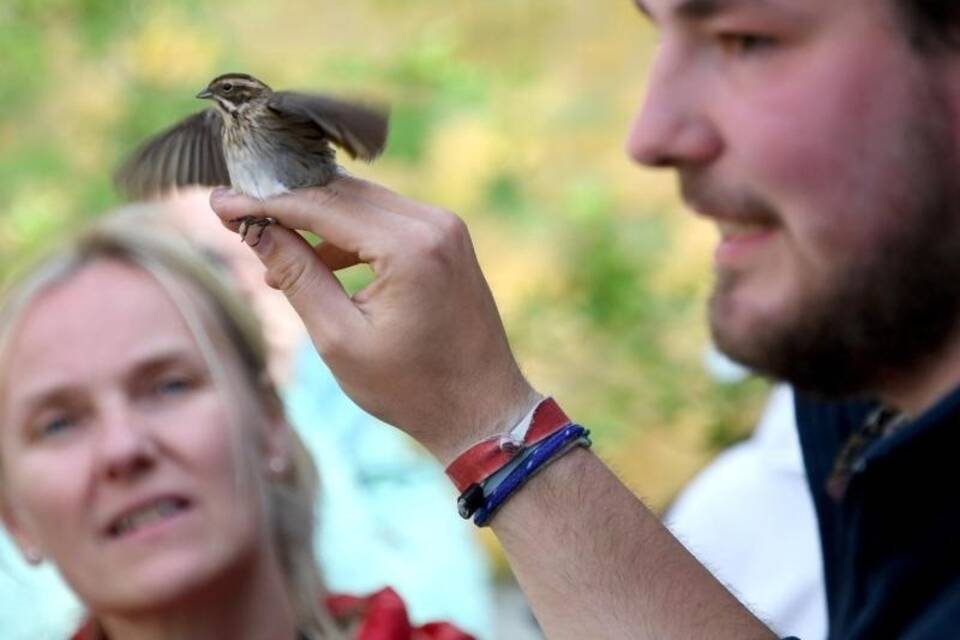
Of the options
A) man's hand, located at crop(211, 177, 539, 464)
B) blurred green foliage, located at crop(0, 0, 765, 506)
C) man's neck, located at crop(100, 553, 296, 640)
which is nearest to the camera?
man's hand, located at crop(211, 177, 539, 464)

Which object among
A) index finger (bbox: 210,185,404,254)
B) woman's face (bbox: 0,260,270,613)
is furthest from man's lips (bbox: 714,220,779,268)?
woman's face (bbox: 0,260,270,613)

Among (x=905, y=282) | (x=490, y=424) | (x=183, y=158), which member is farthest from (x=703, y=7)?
(x=183, y=158)

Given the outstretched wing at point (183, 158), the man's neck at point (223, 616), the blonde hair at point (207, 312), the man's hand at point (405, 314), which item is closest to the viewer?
the man's hand at point (405, 314)

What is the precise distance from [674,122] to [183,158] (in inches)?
20.6

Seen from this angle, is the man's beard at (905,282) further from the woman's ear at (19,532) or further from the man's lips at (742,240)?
the woman's ear at (19,532)

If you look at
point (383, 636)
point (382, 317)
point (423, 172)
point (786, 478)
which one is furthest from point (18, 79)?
point (382, 317)

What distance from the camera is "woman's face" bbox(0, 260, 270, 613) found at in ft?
6.56

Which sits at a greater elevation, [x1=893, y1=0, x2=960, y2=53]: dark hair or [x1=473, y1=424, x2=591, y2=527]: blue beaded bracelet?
[x1=893, y1=0, x2=960, y2=53]: dark hair

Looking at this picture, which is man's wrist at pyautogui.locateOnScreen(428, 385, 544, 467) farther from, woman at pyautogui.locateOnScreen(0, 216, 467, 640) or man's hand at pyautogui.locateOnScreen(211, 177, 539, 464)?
woman at pyautogui.locateOnScreen(0, 216, 467, 640)

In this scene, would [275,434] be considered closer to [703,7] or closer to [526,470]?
[526,470]

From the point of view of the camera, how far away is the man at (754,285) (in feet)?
4.31

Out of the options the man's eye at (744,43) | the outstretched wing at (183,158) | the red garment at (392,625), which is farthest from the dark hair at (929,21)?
the red garment at (392,625)

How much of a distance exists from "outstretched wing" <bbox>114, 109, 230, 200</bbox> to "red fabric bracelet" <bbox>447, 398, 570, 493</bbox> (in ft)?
1.37

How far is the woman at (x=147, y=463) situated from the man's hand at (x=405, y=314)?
0.63 m
